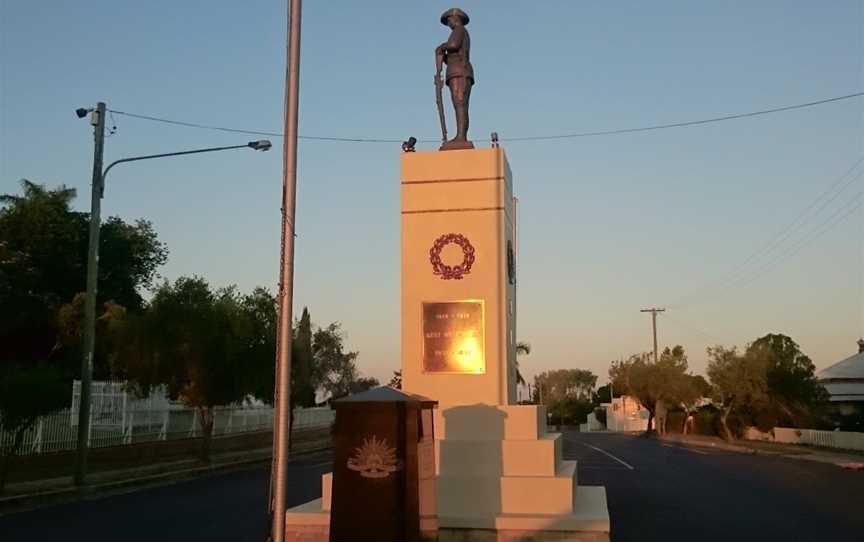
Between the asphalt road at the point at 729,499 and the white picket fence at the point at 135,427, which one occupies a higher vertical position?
the white picket fence at the point at 135,427

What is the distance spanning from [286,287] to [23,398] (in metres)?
12.1

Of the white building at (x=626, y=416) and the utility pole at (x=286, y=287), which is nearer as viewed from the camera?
the utility pole at (x=286, y=287)

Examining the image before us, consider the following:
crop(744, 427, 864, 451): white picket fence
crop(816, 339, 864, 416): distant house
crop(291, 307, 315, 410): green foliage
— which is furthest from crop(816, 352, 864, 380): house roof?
crop(291, 307, 315, 410): green foliage

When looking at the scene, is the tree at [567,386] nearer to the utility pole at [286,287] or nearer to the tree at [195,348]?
the tree at [195,348]

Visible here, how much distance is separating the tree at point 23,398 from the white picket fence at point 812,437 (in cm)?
3009

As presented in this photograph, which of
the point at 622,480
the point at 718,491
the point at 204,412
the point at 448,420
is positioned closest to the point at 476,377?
the point at 448,420

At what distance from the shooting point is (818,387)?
4803 cm

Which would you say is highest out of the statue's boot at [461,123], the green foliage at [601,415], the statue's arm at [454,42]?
the statue's arm at [454,42]

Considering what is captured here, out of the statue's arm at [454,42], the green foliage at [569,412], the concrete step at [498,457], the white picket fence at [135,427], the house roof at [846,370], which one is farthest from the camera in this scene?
the green foliage at [569,412]

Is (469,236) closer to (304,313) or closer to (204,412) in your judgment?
(204,412)

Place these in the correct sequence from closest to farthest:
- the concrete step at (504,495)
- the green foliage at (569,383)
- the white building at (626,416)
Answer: the concrete step at (504,495), the white building at (626,416), the green foliage at (569,383)

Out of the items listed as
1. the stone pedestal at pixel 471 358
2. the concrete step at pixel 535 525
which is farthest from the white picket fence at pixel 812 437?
the concrete step at pixel 535 525

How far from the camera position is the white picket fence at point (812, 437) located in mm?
35719

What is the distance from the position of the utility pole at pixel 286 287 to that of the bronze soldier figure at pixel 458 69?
437 cm
